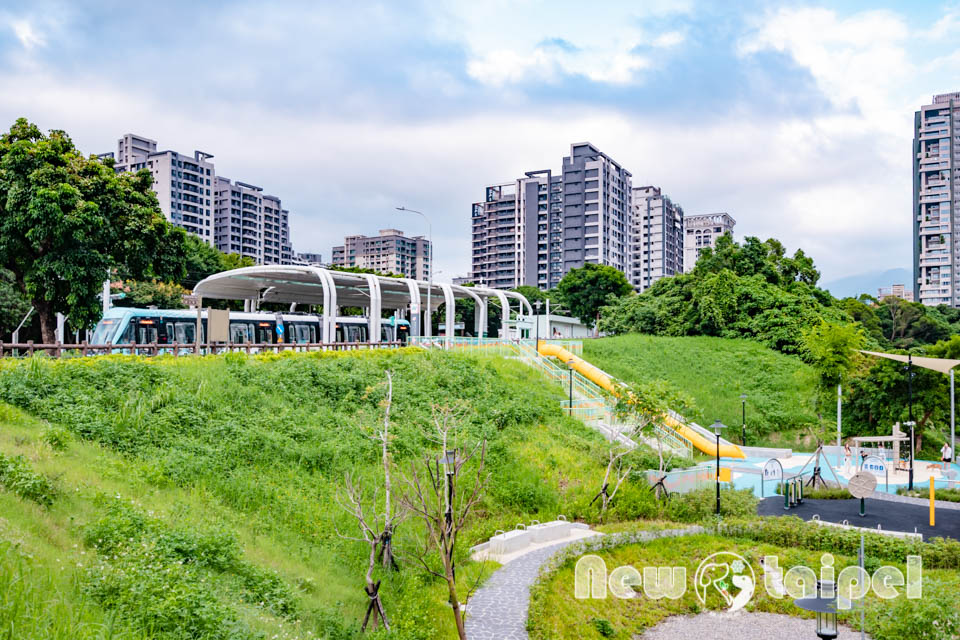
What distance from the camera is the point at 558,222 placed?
A: 105312 mm

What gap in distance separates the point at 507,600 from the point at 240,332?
78.9ft

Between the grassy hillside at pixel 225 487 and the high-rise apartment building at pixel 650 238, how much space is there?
321ft

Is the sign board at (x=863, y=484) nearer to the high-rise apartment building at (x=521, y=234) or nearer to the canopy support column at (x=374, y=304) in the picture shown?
the canopy support column at (x=374, y=304)

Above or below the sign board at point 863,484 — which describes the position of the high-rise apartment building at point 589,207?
above

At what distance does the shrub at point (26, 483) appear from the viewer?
993cm

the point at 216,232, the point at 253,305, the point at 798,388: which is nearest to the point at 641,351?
the point at 798,388

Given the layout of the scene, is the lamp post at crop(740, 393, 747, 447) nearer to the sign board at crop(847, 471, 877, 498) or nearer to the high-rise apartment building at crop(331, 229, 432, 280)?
the sign board at crop(847, 471, 877, 498)

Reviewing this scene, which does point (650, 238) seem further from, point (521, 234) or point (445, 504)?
point (445, 504)

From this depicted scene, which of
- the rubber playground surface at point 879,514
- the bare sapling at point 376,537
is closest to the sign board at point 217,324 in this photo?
the bare sapling at point 376,537

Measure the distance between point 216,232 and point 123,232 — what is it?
93.8 meters

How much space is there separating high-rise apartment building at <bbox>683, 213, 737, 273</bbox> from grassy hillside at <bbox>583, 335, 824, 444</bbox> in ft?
310

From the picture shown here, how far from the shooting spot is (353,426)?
63.0 feet

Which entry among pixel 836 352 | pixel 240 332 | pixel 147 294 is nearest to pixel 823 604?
pixel 836 352

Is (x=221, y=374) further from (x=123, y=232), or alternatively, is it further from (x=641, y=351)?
(x=641, y=351)
